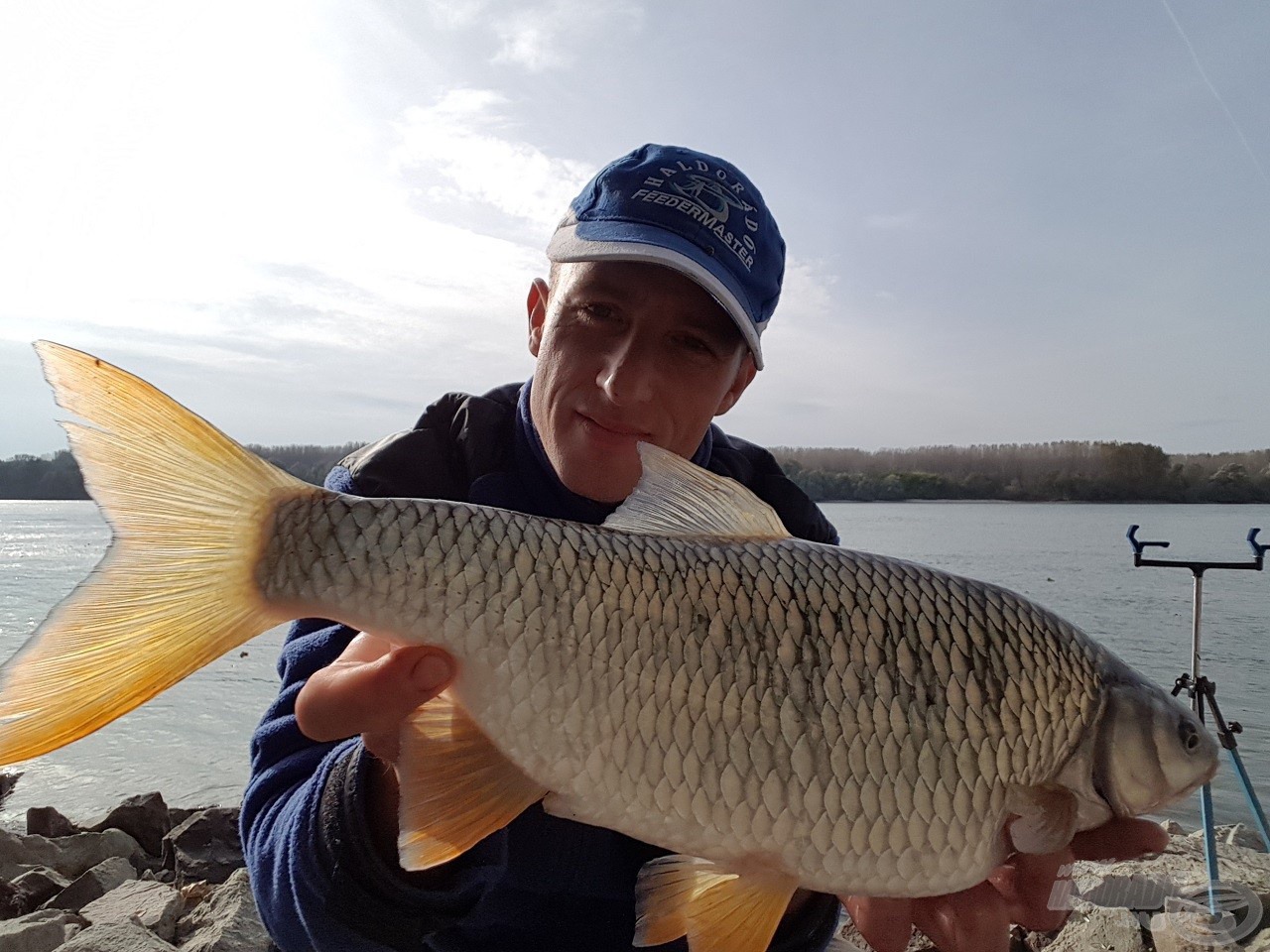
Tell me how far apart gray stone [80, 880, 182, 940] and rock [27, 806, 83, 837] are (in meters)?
0.65

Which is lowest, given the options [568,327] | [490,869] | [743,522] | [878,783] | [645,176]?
[490,869]

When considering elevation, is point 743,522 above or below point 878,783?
above

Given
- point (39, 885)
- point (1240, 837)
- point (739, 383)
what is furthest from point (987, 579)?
point (39, 885)

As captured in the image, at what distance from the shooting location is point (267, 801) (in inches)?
49.9

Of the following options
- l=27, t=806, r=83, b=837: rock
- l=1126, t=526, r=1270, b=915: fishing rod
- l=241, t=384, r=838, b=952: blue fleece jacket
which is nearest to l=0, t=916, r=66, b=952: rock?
l=27, t=806, r=83, b=837: rock

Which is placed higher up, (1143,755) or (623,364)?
(623,364)

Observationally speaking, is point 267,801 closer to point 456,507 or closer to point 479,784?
point 479,784

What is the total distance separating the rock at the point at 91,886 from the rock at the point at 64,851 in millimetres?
140

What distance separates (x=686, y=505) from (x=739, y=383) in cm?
72

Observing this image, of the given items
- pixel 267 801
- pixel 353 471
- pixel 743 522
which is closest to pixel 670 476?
pixel 743 522

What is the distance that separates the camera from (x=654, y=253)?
4.37 feet

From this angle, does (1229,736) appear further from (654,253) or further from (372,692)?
(372,692)

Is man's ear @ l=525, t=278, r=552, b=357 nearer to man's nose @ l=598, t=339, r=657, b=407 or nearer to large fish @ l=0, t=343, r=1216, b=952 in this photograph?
man's nose @ l=598, t=339, r=657, b=407

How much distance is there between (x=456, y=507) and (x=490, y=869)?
0.53m
